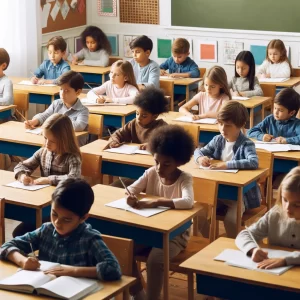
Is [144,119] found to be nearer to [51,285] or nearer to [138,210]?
[138,210]

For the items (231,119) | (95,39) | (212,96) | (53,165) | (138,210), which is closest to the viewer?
(138,210)

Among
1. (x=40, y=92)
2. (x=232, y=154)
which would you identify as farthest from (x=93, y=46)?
(x=232, y=154)

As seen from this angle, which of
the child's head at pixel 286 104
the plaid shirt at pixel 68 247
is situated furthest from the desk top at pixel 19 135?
the plaid shirt at pixel 68 247

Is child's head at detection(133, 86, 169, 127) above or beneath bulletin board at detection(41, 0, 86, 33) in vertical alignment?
beneath

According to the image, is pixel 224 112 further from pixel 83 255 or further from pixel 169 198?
pixel 83 255

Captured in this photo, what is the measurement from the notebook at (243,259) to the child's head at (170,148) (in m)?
0.82

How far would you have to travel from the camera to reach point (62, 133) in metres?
4.73

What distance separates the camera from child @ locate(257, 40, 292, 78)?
27.8 ft

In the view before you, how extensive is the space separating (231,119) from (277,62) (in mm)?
3788

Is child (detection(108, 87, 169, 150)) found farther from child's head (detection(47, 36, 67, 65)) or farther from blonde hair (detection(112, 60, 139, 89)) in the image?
child's head (detection(47, 36, 67, 65))

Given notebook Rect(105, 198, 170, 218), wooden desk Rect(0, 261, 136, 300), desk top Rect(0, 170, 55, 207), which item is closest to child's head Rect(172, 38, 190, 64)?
desk top Rect(0, 170, 55, 207)

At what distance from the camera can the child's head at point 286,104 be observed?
5.63 meters

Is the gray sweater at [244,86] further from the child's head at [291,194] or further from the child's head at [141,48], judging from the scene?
the child's head at [291,194]

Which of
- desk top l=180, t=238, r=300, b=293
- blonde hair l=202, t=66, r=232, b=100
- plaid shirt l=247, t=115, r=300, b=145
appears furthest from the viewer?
blonde hair l=202, t=66, r=232, b=100
